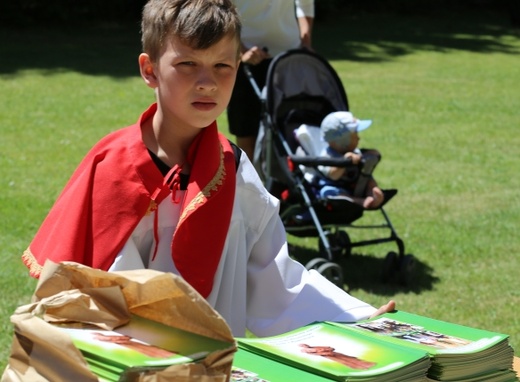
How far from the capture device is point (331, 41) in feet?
A: 63.0

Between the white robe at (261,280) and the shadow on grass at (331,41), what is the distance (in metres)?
11.8

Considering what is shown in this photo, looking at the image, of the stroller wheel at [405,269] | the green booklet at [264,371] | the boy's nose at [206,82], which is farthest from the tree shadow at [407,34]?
the green booklet at [264,371]

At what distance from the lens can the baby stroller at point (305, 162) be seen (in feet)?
18.2

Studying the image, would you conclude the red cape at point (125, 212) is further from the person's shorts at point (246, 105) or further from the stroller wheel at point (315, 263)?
the person's shorts at point (246, 105)

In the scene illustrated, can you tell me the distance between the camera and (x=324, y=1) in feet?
72.2

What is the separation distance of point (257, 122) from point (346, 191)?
1052mm

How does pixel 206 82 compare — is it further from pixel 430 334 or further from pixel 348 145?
pixel 348 145

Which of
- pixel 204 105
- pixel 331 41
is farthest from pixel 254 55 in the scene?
pixel 331 41

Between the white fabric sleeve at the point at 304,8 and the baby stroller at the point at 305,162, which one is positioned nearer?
the baby stroller at the point at 305,162

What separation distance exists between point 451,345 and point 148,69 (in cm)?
110

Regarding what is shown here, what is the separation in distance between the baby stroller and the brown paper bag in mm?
3324

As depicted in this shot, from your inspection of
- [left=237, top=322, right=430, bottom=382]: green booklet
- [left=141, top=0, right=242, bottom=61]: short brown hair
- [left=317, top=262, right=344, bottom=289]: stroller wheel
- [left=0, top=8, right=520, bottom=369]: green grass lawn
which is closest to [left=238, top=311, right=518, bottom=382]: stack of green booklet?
[left=237, top=322, right=430, bottom=382]: green booklet

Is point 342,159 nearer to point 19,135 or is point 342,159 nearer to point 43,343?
point 43,343

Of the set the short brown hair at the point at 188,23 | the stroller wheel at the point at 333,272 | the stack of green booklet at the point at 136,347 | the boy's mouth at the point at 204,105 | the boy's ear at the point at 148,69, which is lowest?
the stroller wheel at the point at 333,272
